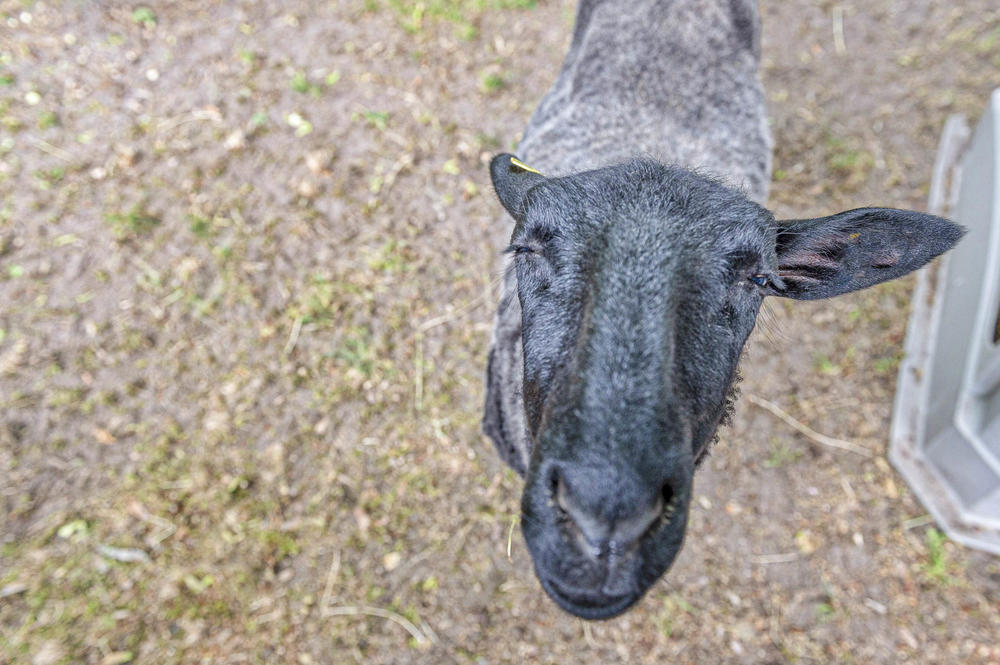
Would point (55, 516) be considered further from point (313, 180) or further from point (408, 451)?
point (313, 180)

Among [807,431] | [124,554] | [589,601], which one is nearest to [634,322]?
[589,601]

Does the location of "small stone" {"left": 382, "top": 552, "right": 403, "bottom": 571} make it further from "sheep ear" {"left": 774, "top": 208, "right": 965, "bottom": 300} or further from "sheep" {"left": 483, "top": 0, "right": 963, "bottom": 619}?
"sheep ear" {"left": 774, "top": 208, "right": 965, "bottom": 300}

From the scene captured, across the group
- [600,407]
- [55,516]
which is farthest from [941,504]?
[55,516]

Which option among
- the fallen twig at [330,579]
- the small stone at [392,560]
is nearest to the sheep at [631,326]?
the small stone at [392,560]

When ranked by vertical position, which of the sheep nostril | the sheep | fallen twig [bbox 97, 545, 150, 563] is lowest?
fallen twig [bbox 97, 545, 150, 563]

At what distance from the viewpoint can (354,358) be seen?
530 cm

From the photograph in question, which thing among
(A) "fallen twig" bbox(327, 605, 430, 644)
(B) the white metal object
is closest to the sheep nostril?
(A) "fallen twig" bbox(327, 605, 430, 644)

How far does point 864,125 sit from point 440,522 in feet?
19.7

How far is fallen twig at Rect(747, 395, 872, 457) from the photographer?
4.98 meters

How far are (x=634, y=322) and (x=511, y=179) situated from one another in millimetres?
1353

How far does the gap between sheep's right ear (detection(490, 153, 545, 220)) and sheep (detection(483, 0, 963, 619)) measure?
0.03 ft

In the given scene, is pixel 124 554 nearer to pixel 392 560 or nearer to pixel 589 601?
pixel 392 560

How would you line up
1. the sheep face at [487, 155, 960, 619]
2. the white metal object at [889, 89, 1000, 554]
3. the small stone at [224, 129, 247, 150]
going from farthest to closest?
1. the small stone at [224, 129, 247, 150]
2. the white metal object at [889, 89, 1000, 554]
3. the sheep face at [487, 155, 960, 619]

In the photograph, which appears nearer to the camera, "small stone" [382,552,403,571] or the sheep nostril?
the sheep nostril
